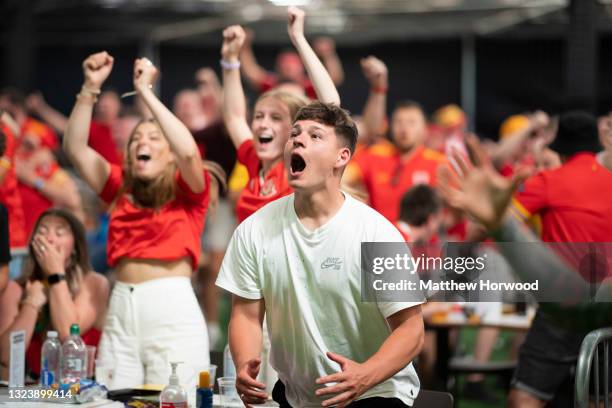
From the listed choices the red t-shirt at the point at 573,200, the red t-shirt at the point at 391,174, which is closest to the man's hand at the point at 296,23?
the red t-shirt at the point at 573,200

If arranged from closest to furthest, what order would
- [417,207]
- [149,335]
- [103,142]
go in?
[149,335] < [417,207] < [103,142]

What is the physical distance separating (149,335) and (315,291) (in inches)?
48.1

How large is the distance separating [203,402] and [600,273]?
168 cm

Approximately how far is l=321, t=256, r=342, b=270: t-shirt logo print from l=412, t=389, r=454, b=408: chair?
73 centimetres

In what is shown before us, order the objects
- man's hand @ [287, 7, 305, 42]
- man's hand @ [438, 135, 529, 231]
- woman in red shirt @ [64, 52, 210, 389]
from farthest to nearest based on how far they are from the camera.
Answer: man's hand @ [287, 7, 305, 42], woman in red shirt @ [64, 52, 210, 389], man's hand @ [438, 135, 529, 231]

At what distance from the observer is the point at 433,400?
3.39 meters

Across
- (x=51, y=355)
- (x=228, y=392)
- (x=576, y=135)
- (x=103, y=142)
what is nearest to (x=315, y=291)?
(x=228, y=392)

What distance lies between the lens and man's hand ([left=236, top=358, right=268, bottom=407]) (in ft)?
9.48

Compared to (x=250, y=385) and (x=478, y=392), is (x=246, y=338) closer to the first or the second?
(x=250, y=385)

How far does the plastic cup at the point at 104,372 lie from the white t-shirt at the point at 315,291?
3.04 ft

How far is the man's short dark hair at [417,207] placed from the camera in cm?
554

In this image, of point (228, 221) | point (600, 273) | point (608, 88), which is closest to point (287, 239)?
point (600, 273)

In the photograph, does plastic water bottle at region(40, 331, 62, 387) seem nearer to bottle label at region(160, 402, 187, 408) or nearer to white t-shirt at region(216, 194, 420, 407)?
bottle label at region(160, 402, 187, 408)

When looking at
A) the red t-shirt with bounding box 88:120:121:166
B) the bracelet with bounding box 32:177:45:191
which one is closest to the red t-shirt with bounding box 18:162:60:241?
the bracelet with bounding box 32:177:45:191
